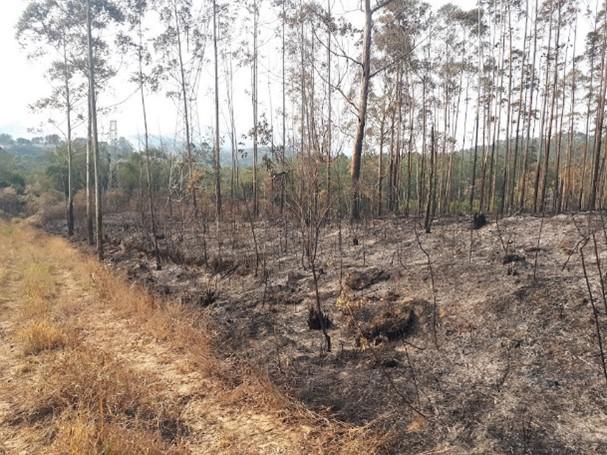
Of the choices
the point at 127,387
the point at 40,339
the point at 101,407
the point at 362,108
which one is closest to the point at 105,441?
the point at 101,407

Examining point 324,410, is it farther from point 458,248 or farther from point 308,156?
point 458,248

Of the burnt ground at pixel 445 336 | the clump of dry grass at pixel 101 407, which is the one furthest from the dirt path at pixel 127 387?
the burnt ground at pixel 445 336

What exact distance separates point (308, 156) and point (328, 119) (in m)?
0.42

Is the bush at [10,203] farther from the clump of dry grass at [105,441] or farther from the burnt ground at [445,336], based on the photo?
the clump of dry grass at [105,441]

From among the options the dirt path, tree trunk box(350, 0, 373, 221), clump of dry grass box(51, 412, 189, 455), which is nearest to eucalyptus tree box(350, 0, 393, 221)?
tree trunk box(350, 0, 373, 221)

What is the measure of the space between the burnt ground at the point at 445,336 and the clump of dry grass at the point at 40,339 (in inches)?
74.0

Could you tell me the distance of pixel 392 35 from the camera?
1548cm

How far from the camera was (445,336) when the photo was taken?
4.30m

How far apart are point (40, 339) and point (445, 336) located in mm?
4789

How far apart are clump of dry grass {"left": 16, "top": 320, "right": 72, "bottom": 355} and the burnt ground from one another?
188cm

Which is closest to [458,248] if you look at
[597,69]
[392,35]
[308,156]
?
[308,156]

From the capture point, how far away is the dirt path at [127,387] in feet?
10.4

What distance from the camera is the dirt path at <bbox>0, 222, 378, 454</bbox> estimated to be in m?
3.16

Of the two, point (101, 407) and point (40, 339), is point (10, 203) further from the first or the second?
point (101, 407)
